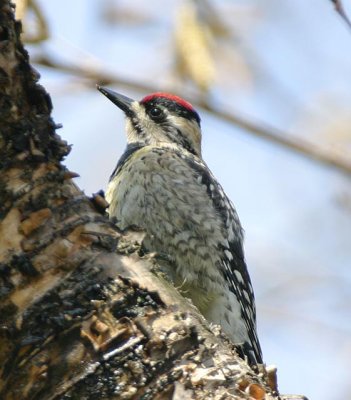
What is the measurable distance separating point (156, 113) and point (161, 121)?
9 cm

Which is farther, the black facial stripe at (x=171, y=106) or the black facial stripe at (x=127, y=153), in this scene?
the black facial stripe at (x=171, y=106)

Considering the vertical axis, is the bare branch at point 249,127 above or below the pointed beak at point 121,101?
below

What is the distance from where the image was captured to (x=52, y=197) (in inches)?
89.5

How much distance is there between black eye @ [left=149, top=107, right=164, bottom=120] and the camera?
553 cm

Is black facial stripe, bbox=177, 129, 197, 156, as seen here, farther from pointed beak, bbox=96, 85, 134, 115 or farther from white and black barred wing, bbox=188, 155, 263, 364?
white and black barred wing, bbox=188, 155, 263, 364

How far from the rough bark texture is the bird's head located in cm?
301

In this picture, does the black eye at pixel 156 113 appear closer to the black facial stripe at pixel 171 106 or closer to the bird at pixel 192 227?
the black facial stripe at pixel 171 106

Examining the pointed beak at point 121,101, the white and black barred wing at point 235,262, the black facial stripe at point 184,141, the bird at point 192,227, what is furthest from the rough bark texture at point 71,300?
the black facial stripe at point 184,141

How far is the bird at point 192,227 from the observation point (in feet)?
13.8

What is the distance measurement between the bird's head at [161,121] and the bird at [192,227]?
1.26 ft

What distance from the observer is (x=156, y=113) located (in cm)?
557

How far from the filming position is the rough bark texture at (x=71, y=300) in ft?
6.51

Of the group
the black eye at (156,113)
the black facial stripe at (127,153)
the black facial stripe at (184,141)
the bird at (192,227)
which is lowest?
the bird at (192,227)

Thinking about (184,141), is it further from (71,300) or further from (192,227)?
(71,300)
